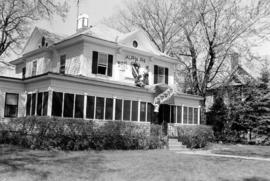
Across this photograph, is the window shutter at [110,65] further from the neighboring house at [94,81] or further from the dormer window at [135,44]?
the dormer window at [135,44]

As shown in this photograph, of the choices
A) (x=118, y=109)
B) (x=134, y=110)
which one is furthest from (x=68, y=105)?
(x=134, y=110)

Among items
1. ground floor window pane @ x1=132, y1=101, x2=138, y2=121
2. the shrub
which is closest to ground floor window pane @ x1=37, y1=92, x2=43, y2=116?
ground floor window pane @ x1=132, y1=101, x2=138, y2=121

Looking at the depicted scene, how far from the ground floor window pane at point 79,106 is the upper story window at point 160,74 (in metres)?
8.64

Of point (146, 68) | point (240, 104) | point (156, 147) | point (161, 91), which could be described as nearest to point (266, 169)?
point (156, 147)

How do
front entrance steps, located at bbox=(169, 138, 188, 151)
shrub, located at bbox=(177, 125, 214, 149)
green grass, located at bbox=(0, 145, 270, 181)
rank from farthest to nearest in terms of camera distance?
1. shrub, located at bbox=(177, 125, 214, 149)
2. front entrance steps, located at bbox=(169, 138, 188, 151)
3. green grass, located at bbox=(0, 145, 270, 181)

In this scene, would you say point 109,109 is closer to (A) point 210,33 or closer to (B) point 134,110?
(B) point 134,110

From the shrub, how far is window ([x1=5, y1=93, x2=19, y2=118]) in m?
11.0

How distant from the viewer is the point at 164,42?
3388cm

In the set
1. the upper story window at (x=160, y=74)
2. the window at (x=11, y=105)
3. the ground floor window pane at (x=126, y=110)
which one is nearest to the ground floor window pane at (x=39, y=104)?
the window at (x=11, y=105)

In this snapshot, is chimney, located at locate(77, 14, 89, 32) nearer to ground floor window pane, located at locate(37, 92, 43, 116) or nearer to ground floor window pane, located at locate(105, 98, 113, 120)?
ground floor window pane, located at locate(105, 98, 113, 120)

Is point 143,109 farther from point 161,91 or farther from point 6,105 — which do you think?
point 6,105

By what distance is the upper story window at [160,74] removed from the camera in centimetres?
2429

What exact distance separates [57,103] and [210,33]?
17.2 m

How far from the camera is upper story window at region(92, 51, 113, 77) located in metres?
20.2
